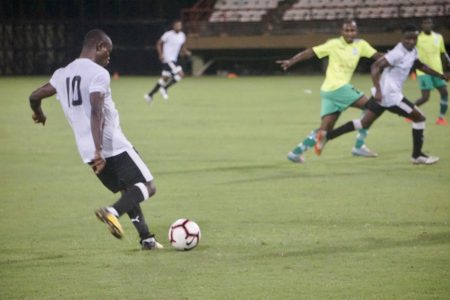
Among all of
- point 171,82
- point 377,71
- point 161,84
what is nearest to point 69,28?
point 171,82

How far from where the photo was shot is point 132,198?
26.5ft

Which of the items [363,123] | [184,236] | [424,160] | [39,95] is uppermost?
[39,95]

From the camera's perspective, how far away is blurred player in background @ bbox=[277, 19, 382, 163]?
571 inches

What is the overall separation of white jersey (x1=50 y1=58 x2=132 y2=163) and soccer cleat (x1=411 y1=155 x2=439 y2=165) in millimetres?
6998

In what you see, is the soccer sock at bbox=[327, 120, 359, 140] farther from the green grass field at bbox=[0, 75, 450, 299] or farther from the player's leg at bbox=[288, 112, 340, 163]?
the green grass field at bbox=[0, 75, 450, 299]

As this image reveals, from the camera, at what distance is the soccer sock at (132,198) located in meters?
8.05

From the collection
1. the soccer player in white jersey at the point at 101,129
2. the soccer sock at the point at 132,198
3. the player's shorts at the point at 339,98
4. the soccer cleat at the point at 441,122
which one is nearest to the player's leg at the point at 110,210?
the soccer player in white jersey at the point at 101,129

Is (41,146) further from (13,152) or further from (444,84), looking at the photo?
(444,84)

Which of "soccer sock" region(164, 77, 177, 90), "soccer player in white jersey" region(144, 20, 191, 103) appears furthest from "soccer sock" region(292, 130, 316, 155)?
"soccer sock" region(164, 77, 177, 90)

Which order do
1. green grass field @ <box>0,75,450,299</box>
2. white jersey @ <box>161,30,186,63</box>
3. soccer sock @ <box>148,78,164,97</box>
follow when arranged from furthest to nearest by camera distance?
white jersey @ <box>161,30,186,63</box>
soccer sock @ <box>148,78,164,97</box>
green grass field @ <box>0,75,450,299</box>

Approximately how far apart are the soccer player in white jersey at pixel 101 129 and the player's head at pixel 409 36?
7053 mm

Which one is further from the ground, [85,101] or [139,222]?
[85,101]

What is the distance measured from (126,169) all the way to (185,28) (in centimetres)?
3494

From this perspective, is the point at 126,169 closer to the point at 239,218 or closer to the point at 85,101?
the point at 85,101
